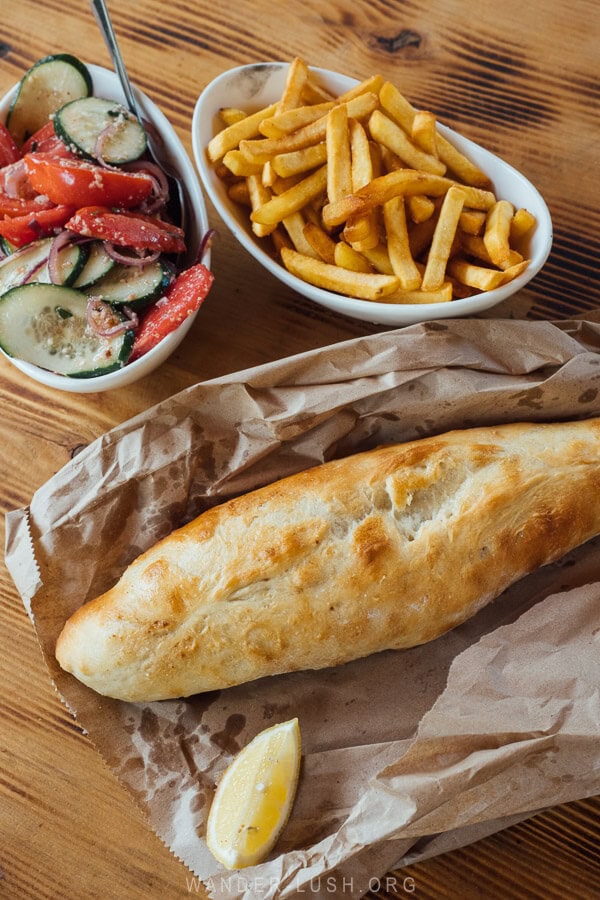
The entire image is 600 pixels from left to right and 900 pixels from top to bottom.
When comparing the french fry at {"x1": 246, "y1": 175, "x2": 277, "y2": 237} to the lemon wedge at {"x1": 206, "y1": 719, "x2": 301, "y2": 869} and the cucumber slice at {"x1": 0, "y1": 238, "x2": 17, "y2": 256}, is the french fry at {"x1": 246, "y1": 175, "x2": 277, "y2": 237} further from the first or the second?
the lemon wedge at {"x1": 206, "y1": 719, "x2": 301, "y2": 869}

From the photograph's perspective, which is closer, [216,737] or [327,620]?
[327,620]

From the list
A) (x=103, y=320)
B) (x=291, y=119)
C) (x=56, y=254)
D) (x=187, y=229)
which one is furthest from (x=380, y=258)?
(x=56, y=254)

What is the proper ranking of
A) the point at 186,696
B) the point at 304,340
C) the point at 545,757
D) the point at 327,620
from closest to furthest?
1. the point at 545,757
2. the point at 327,620
3. the point at 186,696
4. the point at 304,340

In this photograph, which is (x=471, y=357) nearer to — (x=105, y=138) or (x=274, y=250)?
(x=274, y=250)

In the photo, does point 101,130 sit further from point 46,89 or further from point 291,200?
point 291,200

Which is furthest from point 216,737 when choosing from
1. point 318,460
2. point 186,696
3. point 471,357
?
point 471,357

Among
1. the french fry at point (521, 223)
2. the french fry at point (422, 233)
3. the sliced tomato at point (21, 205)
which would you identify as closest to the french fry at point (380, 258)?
the french fry at point (422, 233)

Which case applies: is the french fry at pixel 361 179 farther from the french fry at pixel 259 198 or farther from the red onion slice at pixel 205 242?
the red onion slice at pixel 205 242
